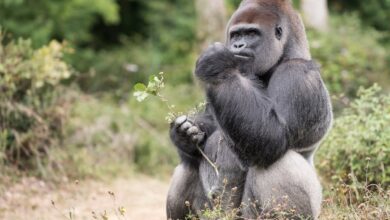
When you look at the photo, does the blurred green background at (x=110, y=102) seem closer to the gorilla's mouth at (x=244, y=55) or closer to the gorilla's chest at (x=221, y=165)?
the gorilla's chest at (x=221, y=165)

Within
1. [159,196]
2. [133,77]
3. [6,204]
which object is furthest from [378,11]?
[6,204]

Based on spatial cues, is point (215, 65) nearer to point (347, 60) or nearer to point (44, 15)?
point (347, 60)

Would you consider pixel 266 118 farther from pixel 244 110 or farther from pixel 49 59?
pixel 49 59

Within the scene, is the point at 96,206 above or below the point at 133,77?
below

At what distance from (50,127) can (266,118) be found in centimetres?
387

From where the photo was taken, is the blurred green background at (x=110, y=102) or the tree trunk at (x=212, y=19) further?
the tree trunk at (x=212, y=19)

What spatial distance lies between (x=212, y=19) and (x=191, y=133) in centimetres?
708

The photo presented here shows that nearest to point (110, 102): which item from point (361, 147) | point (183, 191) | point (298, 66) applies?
point (361, 147)

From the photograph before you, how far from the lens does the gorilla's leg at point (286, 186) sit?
450 centimetres

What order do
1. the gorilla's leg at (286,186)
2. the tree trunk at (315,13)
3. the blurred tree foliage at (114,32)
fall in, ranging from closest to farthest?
the gorilla's leg at (286,186), the blurred tree foliage at (114,32), the tree trunk at (315,13)

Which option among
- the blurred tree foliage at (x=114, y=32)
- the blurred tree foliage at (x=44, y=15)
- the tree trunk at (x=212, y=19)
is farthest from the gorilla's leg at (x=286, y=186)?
the blurred tree foliage at (x=44, y=15)

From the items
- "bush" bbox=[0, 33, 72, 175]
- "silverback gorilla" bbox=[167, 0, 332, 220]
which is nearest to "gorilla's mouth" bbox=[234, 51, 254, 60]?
"silverback gorilla" bbox=[167, 0, 332, 220]

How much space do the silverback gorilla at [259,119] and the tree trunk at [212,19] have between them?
264 inches

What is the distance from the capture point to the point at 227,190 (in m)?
4.82
